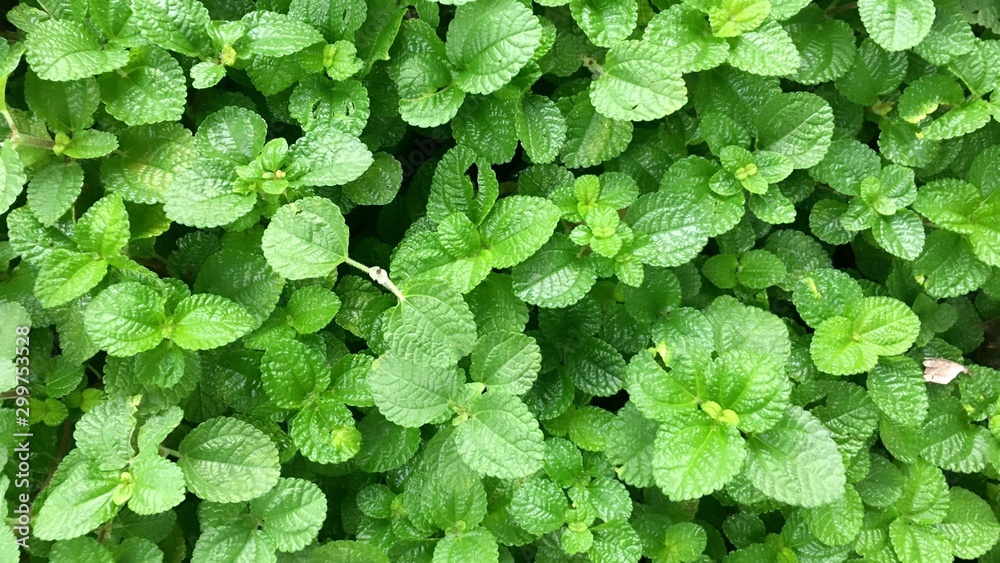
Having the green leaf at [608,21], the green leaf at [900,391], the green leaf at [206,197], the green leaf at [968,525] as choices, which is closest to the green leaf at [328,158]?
the green leaf at [206,197]

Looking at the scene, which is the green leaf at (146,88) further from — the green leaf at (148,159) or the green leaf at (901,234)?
the green leaf at (901,234)

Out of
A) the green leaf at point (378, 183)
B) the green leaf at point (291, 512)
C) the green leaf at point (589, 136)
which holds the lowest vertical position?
the green leaf at point (291, 512)

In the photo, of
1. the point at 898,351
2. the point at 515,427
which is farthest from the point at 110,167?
the point at 898,351

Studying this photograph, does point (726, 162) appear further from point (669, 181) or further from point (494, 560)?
point (494, 560)

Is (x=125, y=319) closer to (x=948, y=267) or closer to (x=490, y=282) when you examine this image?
(x=490, y=282)

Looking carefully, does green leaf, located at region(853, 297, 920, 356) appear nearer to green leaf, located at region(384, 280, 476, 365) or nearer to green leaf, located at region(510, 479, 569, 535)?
green leaf, located at region(510, 479, 569, 535)

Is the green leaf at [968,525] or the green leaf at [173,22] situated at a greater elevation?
the green leaf at [173,22]

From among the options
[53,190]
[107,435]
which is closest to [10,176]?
[53,190]

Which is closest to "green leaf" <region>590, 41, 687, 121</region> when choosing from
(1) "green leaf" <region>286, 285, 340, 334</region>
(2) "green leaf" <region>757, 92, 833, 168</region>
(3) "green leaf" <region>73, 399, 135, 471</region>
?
(2) "green leaf" <region>757, 92, 833, 168</region>
